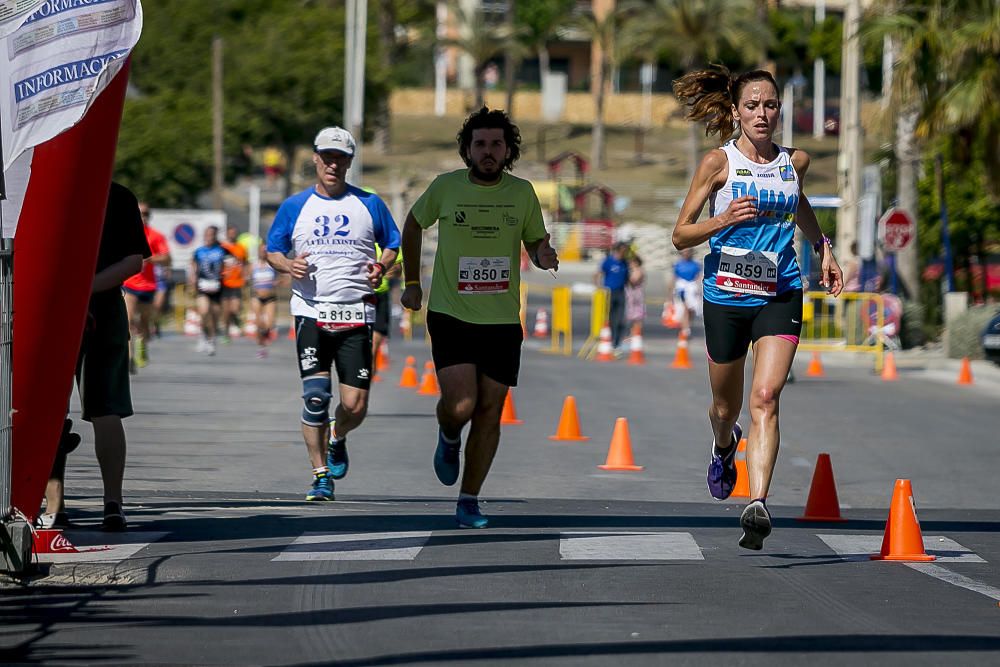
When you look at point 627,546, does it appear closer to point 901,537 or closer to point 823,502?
point 901,537

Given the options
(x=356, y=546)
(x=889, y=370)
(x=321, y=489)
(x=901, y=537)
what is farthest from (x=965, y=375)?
(x=356, y=546)

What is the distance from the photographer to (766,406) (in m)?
8.62

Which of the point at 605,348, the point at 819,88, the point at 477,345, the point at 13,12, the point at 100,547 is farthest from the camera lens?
the point at 819,88

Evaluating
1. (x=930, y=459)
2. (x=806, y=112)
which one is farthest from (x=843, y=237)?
(x=806, y=112)

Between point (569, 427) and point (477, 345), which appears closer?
point (477, 345)

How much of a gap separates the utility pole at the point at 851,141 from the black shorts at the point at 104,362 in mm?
26351

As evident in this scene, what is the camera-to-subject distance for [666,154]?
303 feet

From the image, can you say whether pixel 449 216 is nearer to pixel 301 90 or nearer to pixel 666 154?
pixel 301 90

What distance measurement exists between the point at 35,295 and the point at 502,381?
2645mm

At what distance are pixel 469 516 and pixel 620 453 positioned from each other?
458cm

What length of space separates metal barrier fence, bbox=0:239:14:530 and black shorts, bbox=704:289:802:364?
332 centimetres

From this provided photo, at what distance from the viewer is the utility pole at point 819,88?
94.8m

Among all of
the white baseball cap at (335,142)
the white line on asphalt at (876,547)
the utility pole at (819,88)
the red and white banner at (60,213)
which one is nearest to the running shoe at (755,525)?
the white line on asphalt at (876,547)

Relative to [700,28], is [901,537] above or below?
below
